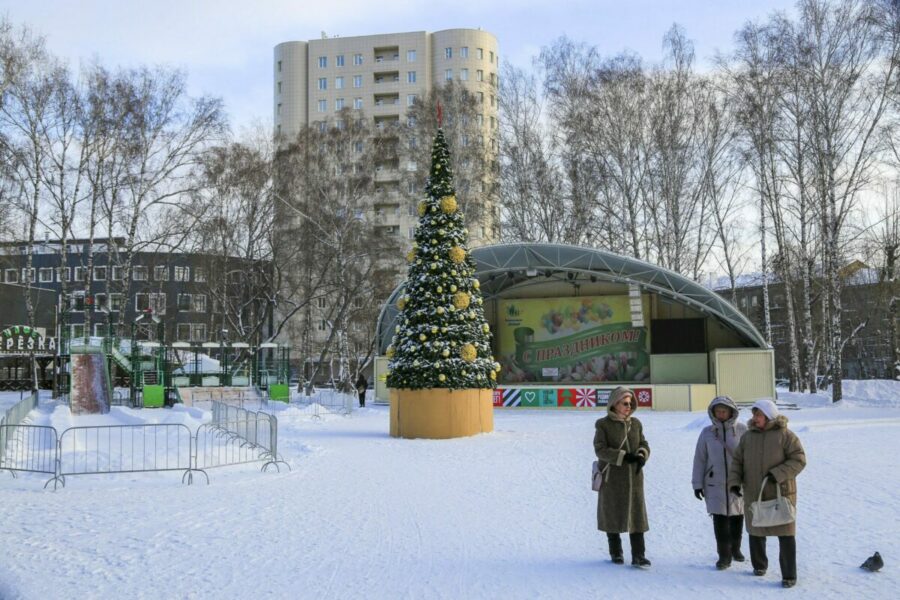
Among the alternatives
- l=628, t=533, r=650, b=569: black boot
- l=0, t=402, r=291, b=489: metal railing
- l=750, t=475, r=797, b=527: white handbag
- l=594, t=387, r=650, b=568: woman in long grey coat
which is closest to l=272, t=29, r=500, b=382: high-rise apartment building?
l=0, t=402, r=291, b=489: metal railing

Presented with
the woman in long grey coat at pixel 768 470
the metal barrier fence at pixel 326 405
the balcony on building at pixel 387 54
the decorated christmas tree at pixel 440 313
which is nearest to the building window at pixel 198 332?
the metal barrier fence at pixel 326 405

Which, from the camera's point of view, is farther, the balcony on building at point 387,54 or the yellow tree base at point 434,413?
the balcony on building at point 387,54

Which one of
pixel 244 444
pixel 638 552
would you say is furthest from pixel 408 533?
pixel 244 444

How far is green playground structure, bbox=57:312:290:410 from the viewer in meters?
30.3

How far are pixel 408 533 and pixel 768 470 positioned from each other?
3.66 metres

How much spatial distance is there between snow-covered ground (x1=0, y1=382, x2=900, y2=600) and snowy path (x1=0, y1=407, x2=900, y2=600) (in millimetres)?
28

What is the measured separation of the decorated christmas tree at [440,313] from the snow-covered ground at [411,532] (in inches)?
153

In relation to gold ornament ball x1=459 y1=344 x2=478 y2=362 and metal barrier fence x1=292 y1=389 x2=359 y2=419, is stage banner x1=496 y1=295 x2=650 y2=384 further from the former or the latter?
gold ornament ball x1=459 y1=344 x2=478 y2=362

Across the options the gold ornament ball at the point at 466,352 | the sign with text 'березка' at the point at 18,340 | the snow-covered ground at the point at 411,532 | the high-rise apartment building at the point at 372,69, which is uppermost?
the high-rise apartment building at the point at 372,69

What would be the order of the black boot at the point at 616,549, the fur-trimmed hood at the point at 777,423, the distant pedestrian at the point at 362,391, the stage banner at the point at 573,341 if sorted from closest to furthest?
the fur-trimmed hood at the point at 777,423
the black boot at the point at 616,549
the distant pedestrian at the point at 362,391
the stage banner at the point at 573,341

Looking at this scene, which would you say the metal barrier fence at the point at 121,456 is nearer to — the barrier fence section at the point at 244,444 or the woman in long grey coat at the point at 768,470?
the barrier fence section at the point at 244,444

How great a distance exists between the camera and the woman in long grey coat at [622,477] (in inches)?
273

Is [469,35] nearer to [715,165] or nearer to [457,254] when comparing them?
[715,165]

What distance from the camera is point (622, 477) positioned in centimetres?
701
